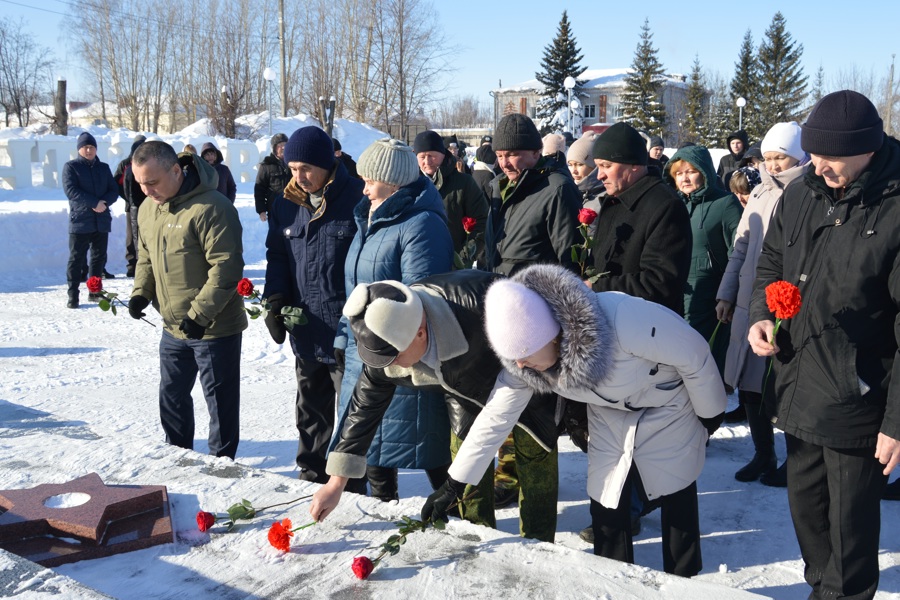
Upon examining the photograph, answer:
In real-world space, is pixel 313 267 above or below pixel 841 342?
above

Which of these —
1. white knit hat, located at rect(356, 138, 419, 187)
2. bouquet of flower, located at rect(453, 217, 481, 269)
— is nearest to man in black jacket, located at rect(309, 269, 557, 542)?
white knit hat, located at rect(356, 138, 419, 187)

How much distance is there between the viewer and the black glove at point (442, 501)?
2.43 meters

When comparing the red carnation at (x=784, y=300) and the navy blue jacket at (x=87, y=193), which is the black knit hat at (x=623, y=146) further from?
the navy blue jacket at (x=87, y=193)

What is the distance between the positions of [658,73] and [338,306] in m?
46.6

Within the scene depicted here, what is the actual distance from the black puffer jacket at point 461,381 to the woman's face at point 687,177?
2431 millimetres

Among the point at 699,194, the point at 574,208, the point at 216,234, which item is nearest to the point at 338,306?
the point at 216,234

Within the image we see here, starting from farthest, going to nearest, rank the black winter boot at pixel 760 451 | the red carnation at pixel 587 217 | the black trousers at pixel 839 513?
the black winter boot at pixel 760 451 < the red carnation at pixel 587 217 < the black trousers at pixel 839 513

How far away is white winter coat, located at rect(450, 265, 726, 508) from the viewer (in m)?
2.34

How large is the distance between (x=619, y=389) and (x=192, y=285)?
2282 mm

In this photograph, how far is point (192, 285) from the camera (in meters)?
3.85

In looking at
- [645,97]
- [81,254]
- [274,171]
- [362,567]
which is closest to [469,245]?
[362,567]

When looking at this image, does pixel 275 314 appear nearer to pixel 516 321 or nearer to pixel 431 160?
pixel 516 321

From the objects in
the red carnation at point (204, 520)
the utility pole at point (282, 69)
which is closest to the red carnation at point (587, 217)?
the red carnation at point (204, 520)

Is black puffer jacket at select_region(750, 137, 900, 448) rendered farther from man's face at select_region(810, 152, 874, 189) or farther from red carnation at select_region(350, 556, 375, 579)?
red carnation at select_region(350, 556, 375, 579)
